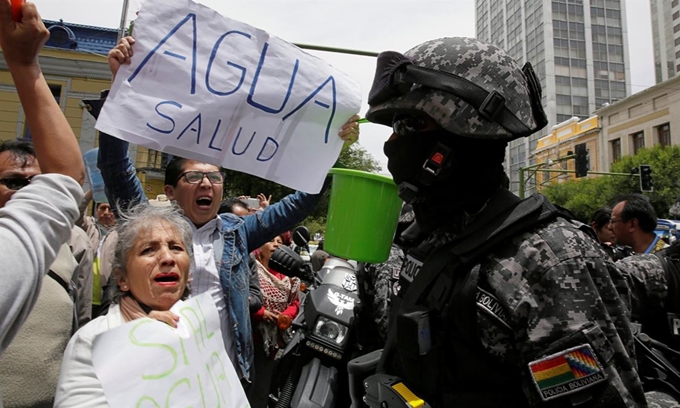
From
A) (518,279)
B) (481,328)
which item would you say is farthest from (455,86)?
(481,328)

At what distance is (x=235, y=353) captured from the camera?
2.52 metres

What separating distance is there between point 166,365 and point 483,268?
1.03 metres

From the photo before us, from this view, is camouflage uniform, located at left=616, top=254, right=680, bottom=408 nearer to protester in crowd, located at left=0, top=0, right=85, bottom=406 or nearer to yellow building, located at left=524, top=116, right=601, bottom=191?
protester in crowd, located at left=0, top=0, right=85, bottom=406

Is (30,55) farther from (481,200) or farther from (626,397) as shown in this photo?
(626,397)

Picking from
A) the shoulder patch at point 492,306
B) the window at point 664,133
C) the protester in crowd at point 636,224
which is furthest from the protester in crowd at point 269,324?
the window at point 664,133

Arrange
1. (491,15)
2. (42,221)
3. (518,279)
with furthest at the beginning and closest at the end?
(491,15) → (518,279) → (42,221)

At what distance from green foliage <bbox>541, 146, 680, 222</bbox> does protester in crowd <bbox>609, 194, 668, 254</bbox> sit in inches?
1043

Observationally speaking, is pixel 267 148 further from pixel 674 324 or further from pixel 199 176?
pixel 674 324

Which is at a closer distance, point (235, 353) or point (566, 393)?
point (566, 393)

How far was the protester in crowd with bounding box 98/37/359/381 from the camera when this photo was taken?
2414mm

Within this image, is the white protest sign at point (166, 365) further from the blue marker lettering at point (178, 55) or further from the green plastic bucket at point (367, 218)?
the blue marker lettering at point (178, 55)

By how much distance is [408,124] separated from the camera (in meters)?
1.71

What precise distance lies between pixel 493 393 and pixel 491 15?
101 m

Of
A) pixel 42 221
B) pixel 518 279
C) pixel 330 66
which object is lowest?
pixel 518 279
